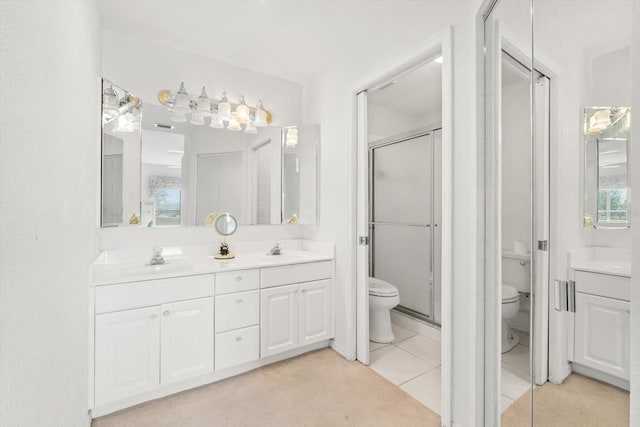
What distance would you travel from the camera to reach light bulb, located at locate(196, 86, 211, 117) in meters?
2.41

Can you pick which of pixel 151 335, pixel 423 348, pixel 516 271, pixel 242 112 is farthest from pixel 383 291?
pixel 242 112

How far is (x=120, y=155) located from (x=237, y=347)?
1620 millimetres

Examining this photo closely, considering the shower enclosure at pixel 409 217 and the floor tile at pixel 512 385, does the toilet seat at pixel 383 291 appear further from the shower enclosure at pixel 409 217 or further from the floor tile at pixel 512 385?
the floor tile at pixel 512 385

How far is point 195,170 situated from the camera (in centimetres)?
245

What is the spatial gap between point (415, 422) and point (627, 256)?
1.51 m

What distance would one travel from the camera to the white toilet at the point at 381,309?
2.62 m

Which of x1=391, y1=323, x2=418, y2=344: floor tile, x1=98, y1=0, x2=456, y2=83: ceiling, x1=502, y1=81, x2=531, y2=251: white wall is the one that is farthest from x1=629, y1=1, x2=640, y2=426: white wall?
x1=391, y1=323, x2=418, y2=344: floor tile

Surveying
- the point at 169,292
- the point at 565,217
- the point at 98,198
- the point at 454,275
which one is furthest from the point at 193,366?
the point at 565,217

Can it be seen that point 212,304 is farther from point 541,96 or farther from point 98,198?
point 541,96

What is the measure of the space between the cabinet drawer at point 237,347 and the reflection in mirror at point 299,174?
1119 millimetres

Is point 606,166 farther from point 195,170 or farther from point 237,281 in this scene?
point 195,170

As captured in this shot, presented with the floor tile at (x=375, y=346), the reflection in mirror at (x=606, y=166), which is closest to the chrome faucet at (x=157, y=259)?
the floor tile at (x=375, y=346)

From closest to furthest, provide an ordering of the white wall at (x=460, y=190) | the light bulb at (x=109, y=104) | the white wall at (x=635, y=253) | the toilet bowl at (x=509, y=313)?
the white wall at (x=635, y=253) → the toilet bowl at (x=509, y=313) → the white wall at (x=460, y=190) → the light bulb at (x=109, y=104)

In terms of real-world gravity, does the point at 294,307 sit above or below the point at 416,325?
above
